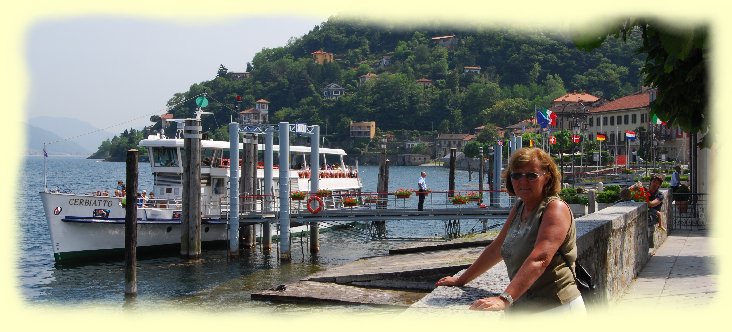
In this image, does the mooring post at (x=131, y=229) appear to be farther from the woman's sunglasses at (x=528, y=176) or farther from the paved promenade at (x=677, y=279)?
the woman's sunglasses at (x=528, y=176)

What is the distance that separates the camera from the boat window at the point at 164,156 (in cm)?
3469

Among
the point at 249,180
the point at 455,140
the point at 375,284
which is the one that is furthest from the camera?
the point at 455,140

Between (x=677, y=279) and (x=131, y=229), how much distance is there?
1424 centimetres

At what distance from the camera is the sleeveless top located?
4.54 meters

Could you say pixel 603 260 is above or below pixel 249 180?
below

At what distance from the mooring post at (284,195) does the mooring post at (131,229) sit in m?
6.03

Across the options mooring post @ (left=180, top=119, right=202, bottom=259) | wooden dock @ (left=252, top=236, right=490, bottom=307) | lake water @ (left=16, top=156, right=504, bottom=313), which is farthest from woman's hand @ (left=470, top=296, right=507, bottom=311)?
mooring post @ (left=180, top=119, right=202, bottom=259)

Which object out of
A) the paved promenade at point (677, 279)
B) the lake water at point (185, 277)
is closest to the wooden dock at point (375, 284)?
the lake water at point (185, 277)

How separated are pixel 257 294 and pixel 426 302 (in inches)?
620

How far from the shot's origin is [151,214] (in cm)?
3080

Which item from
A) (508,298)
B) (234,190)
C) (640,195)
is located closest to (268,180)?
(234,190)

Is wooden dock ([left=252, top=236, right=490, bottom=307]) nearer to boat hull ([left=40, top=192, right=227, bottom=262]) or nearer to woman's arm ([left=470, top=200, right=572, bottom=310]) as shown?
boat hull ([left=40, top=192, right=227, bottom=262])

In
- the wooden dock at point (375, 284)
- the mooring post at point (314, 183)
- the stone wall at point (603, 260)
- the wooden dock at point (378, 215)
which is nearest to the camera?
the stone wall at point (603, 260)

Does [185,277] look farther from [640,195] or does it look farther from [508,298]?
[508,298]
